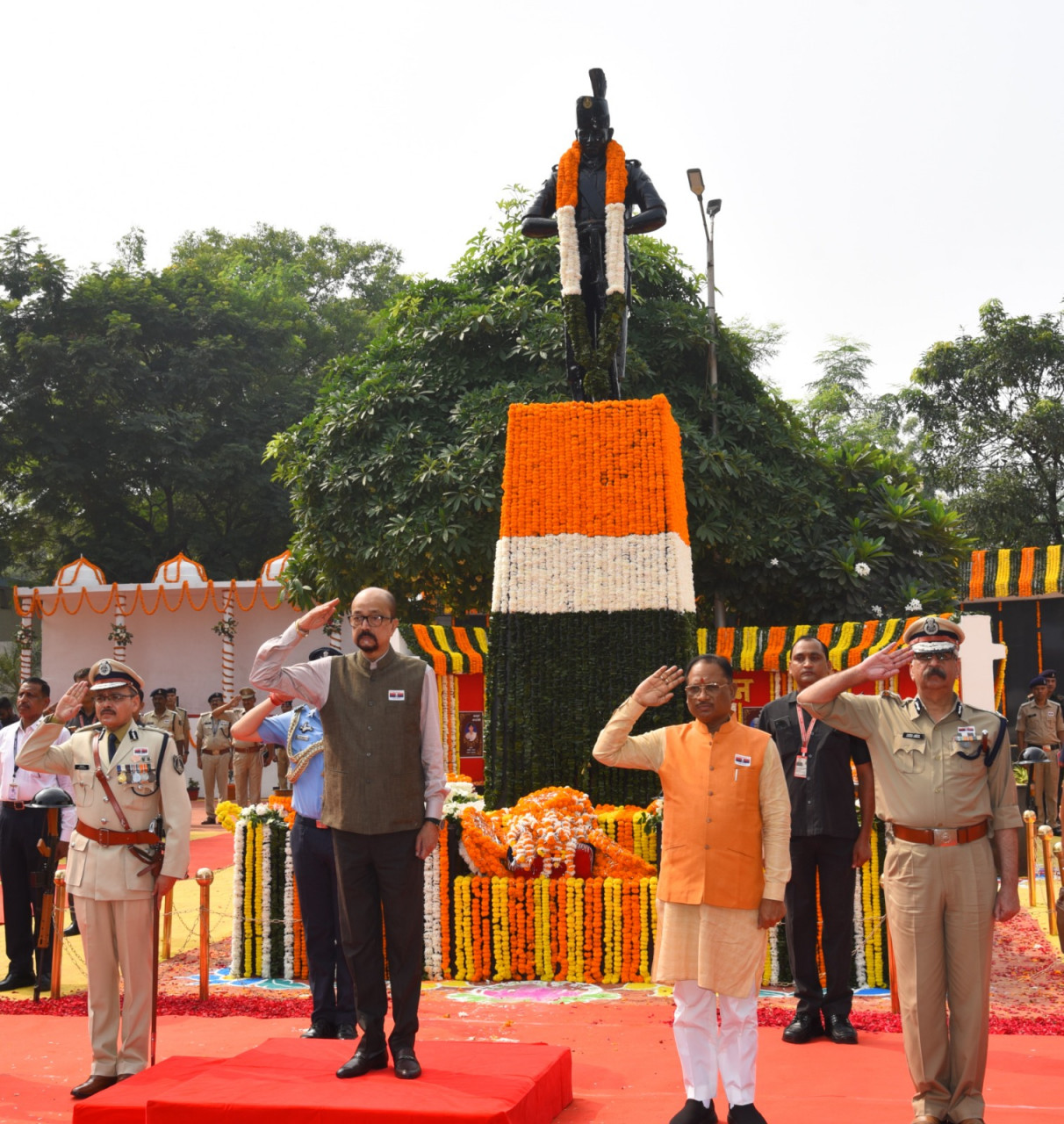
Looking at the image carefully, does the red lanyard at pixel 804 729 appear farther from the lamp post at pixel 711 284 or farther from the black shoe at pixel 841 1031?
the lamp post at pixel 711 284

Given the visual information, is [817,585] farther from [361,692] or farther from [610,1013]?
[361,692]

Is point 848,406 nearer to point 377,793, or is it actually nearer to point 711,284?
point 711,284

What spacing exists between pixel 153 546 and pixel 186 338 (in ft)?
16.9

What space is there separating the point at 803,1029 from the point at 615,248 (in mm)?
5834

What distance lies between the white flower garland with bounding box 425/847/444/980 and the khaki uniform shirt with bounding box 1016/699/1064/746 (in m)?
8.42

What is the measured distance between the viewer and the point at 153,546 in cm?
2764

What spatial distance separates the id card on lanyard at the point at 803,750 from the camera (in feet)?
18.0

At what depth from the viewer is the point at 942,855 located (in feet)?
13.3

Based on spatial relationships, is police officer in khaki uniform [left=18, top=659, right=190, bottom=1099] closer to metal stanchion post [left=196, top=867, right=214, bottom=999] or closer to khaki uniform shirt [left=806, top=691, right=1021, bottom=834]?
metal stanchion post [left=196, top=867, right=214, bottom=999]

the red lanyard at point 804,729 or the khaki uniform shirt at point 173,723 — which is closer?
the red lanyard at point 804,729

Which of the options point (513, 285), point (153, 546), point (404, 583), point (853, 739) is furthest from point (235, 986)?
point (153, 546)

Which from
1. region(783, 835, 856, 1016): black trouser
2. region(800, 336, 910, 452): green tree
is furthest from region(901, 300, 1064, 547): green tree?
region(783, 835, 856, 1016): black trouser

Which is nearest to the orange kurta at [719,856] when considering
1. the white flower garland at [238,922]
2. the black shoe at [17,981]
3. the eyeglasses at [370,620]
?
the eyeglasses at [370,620]

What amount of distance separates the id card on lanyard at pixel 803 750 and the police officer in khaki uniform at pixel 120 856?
9.01 feet
